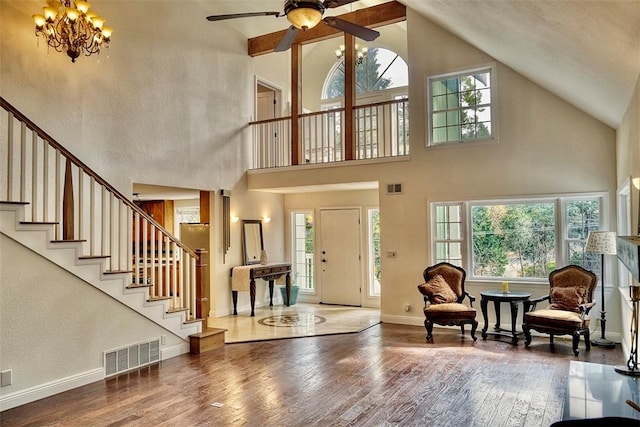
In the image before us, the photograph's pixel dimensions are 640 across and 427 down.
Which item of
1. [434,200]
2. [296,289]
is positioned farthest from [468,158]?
[296,289]

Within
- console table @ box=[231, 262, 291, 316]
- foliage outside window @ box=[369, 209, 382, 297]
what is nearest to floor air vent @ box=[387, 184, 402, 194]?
foliage outside window @ box=[369, 209, 382, 297]

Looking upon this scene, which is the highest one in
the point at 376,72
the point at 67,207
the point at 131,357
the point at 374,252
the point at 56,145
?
the point at 376,72

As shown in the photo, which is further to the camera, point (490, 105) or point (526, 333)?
point (490, 105)

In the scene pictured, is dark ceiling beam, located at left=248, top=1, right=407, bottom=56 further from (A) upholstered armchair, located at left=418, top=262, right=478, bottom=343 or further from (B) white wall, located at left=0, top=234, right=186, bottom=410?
(B) white wall, located at left=0, top=234, right=186, bottom=410

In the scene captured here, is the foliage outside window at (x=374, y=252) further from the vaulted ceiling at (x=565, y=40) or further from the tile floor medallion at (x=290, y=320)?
the vaulted ceiling at (x=565, y=40)

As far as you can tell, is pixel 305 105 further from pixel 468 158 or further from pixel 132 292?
pixel 132 292

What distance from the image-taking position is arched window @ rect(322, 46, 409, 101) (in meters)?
8.82

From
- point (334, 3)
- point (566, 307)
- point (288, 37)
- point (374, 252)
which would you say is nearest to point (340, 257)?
point (374, 252)

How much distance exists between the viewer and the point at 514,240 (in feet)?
20.5

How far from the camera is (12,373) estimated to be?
376 cm

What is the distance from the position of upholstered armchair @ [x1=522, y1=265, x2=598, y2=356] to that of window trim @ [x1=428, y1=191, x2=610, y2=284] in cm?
37

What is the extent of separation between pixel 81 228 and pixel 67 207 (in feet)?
1.24

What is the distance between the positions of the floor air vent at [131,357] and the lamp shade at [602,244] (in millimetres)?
5092

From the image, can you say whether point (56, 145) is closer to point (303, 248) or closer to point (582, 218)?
point (303, 248)
